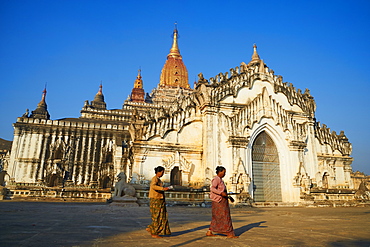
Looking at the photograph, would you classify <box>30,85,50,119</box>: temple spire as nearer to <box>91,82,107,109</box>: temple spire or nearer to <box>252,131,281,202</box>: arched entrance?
<box>91,82,107,109</box>: temple spire

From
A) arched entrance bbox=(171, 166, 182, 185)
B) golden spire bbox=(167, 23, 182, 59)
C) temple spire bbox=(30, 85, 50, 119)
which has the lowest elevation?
arched entrance bbox=(171, 166, 182, 185)

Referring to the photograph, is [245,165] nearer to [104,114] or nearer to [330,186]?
[330,186]

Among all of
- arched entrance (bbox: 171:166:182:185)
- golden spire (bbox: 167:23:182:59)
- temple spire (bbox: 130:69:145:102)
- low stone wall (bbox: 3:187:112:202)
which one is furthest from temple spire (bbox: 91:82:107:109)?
arched entrance (bbox: 171:166:182:185)

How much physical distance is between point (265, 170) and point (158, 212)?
620 inches

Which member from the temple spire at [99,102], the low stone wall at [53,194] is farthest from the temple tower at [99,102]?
the low stone wall at [53,194]

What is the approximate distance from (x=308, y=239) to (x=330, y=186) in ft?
66.8

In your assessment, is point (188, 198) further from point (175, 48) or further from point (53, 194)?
point (175, 48)

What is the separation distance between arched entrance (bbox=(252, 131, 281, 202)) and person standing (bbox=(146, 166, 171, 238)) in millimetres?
14221

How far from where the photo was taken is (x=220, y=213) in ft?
20.3

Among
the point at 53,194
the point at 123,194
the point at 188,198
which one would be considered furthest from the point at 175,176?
the point at 53,194

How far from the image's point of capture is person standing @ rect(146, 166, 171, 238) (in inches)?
229

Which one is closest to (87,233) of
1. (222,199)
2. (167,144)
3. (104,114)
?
(222,199)

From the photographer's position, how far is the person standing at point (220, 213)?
19.6ft

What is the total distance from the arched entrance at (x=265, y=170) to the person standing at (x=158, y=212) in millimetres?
14221
